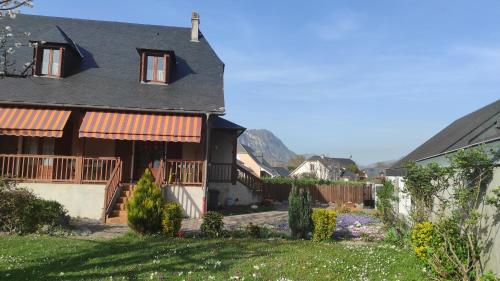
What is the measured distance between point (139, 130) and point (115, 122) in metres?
1.24

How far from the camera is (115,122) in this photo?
17531 millimetres

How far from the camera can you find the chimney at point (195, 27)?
23875 millimetres

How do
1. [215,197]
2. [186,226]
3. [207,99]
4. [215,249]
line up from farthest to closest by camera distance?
[215,197], [207,99], [186,226], [215,249]

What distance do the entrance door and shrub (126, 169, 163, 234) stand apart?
7.46m

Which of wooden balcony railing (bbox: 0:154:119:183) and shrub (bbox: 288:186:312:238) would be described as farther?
wooden balcony railing (bbox: 0:154:119:183)

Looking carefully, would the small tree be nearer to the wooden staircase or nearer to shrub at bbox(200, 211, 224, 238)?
shrub at bbox(200, 211, 224, 238)

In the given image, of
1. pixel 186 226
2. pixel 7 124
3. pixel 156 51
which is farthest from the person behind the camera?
pixel 156 51

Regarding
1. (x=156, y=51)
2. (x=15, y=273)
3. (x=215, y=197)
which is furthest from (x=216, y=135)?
(x=15, y=273)

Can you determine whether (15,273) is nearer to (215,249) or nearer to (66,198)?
(215,249)

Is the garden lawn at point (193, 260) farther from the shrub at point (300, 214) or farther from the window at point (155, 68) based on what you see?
the window at point (155, 68)

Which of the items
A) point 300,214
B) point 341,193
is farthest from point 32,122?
point 341,193

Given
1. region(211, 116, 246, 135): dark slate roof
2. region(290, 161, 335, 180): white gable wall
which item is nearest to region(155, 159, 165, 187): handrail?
region(211, 116, 246, 135): dark slate roof

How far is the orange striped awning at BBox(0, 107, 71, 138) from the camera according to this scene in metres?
16.6

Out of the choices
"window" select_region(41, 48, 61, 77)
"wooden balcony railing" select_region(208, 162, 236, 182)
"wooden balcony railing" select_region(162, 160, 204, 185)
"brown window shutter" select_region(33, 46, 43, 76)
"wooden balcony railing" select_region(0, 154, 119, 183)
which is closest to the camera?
"wooden balcony railing" select_region(0, 154, 119, 183)
